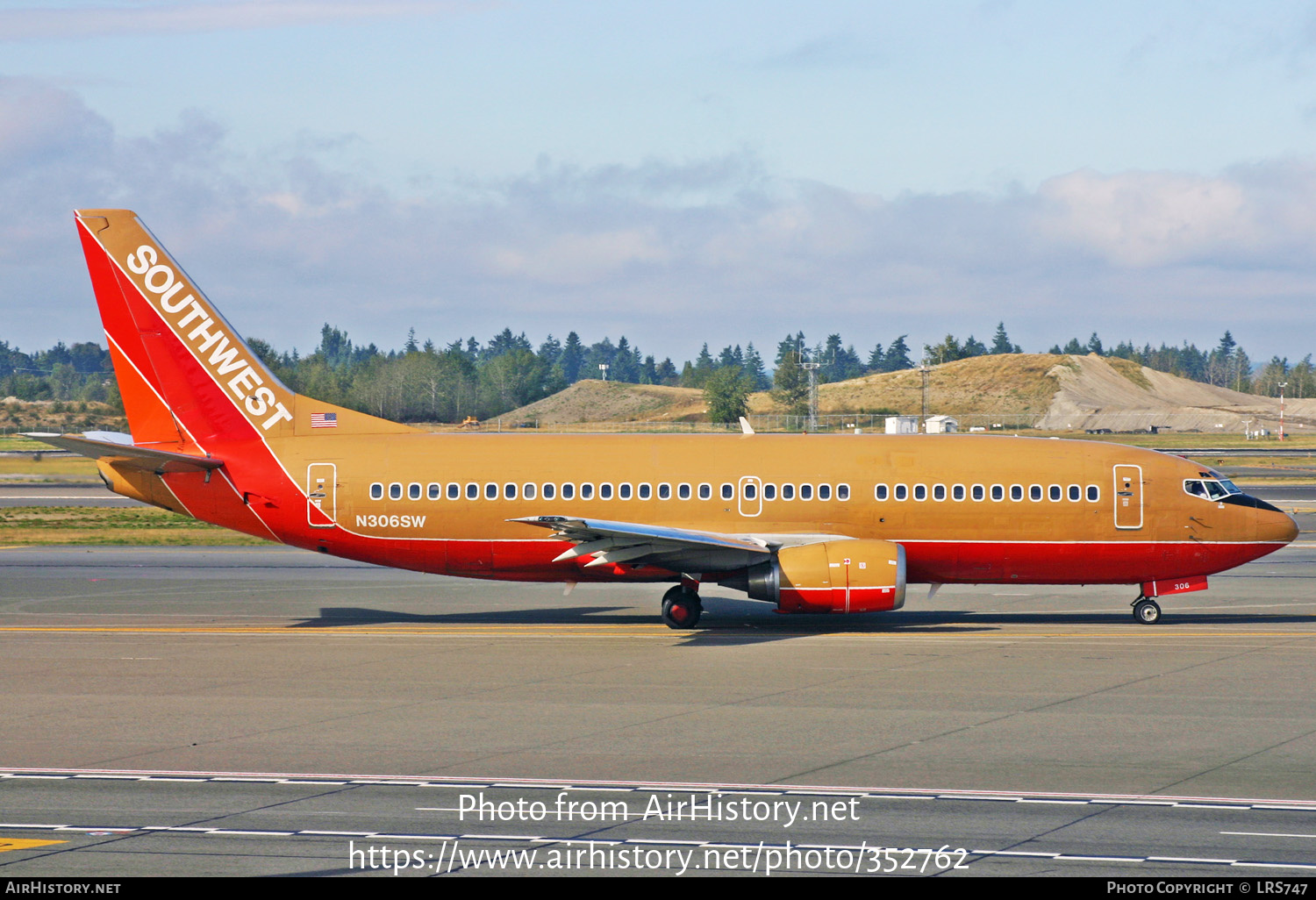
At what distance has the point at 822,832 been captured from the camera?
42.9 ft

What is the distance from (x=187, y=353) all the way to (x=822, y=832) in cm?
2192

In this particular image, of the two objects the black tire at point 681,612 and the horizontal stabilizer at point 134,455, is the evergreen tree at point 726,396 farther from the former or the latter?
the horizontal stabilizer at point 134,455

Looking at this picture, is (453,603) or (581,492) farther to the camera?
(453,603)

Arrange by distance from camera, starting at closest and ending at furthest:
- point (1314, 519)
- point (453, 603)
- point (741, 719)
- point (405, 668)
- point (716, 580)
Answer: point (741, 719) → point (405, 668) → point (716, 580) → point (453, 603) → point (1314, 519)

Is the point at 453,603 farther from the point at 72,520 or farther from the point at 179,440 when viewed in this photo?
the point at 72,520

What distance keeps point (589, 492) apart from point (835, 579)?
633 cm

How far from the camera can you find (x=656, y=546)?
27.6m

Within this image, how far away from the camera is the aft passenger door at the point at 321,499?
29.1 meters

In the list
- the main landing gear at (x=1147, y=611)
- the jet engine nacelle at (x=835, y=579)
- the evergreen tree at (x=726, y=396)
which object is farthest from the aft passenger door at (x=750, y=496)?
the evergreen tree at (x=726, y=396)

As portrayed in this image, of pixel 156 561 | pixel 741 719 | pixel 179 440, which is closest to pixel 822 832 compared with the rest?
pixel 741 719

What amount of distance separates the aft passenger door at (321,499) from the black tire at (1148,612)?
63.0 ft

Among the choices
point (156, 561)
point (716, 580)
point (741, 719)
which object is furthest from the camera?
point (156, 561)

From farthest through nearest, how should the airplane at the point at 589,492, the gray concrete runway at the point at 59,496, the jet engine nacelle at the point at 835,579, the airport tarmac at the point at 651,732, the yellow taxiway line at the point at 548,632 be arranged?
1. the gray concrete runway at the point at 59,496
2. the airplane at the point at 589,492
3. the yellow taxiway line at the point at 548,632
4. the jet engine nacelle at the point at 835,579
5. the airport tarmac at the point at 651,732

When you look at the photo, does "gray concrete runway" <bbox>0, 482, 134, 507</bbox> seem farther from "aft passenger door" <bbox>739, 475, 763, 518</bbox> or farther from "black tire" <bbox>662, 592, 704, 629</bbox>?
"aft passenger door" <bbox>739, 475, 763, 518</bbox>
